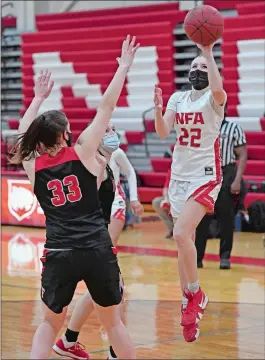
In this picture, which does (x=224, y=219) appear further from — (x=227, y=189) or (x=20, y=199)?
(x=20, y=199)

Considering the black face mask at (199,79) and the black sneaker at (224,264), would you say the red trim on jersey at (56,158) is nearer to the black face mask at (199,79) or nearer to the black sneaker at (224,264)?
the black face mask at (199,79)

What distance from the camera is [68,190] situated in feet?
16.4

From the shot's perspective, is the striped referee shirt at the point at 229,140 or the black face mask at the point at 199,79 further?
the striped referee shirt at the point at 229,140

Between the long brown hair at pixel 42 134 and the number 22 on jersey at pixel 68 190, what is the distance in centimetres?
21

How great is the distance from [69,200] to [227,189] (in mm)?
6004

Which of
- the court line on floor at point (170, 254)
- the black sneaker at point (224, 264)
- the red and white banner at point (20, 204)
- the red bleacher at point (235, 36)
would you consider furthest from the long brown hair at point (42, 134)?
the red bleacher at point (235, 36)

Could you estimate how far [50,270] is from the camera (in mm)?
5102

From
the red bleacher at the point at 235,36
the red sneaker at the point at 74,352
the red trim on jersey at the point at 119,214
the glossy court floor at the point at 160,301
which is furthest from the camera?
the red bleacher at the point at 235,36

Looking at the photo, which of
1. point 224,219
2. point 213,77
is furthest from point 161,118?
point 224,219

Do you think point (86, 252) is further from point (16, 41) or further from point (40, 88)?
point (16, 41)

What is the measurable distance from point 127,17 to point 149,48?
3.59 feet

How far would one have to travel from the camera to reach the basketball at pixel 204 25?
548 centimetres

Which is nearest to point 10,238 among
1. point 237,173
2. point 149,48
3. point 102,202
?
point 237,173

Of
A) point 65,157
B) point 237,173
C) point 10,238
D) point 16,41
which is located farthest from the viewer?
point 16,41
